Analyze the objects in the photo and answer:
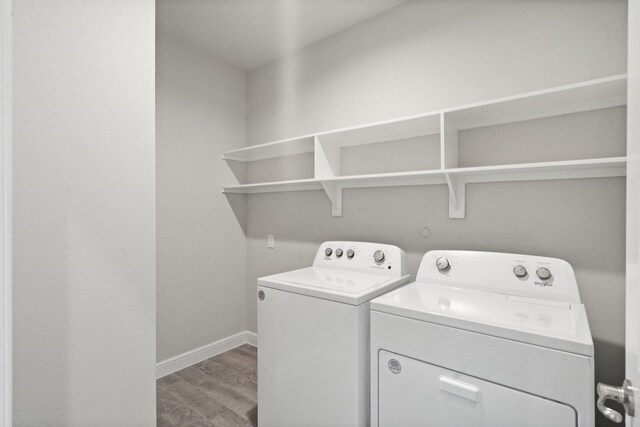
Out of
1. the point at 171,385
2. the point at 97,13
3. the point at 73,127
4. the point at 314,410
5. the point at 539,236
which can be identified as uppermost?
the point at 97,13

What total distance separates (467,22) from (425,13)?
0.91 ft

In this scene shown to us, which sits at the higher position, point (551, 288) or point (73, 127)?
point (73, 127)

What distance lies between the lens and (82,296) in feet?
3.84

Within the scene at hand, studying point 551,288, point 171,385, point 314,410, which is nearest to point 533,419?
point 551,288

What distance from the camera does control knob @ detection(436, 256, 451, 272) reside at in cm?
162

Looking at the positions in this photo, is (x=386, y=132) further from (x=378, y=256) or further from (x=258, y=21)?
(x=258, y=21)

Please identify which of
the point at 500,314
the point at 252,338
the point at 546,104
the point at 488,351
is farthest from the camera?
the point at 252,338

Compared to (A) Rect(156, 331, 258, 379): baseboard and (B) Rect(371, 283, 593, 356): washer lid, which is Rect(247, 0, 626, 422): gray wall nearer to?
(B) Rect(371, 283, 593, 356): washer lid

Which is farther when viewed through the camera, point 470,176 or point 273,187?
point 273,187

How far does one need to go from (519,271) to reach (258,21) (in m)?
2.22

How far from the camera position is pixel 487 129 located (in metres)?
1.74

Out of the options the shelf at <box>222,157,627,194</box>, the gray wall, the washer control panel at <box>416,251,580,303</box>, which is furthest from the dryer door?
the shelf at <box>222,157,627,194</box>

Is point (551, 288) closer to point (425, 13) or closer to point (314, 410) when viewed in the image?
point (314, 410)

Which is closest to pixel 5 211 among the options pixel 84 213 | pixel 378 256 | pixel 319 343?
pixel 84 213
